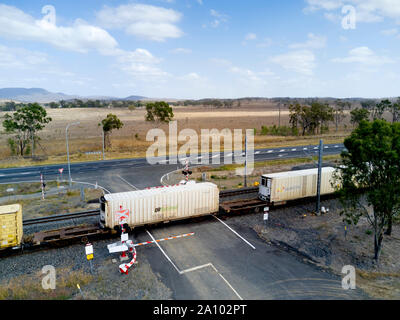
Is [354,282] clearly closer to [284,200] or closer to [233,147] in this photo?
[284,200]

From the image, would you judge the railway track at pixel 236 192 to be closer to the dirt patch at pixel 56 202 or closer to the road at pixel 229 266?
the road at pixel 229 266

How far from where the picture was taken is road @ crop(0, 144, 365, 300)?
53.2ft

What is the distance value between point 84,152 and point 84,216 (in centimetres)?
3725

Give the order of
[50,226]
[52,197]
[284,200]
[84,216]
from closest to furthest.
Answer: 1. [50,226]
2. [84,216]
3. [284,200]
4. [52,197]

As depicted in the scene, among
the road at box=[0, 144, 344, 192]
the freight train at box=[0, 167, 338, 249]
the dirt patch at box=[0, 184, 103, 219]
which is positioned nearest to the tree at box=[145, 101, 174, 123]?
the road at box=[0, 144, 344, 192]

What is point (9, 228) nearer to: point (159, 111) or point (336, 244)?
point (336, 244)

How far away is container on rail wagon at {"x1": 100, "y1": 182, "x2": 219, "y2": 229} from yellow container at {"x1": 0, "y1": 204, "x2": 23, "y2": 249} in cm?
558

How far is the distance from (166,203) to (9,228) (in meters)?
10.9

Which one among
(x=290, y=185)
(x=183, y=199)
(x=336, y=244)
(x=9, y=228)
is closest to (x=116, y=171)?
(x=183, y=199)

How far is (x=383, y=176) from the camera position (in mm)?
18828

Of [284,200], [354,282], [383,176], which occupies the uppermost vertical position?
[383,176]

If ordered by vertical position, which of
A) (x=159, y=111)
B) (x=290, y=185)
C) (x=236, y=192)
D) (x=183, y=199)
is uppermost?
(x=159, y=111)

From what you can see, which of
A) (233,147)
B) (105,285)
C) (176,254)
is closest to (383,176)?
(176,254)

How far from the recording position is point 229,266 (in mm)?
18922
